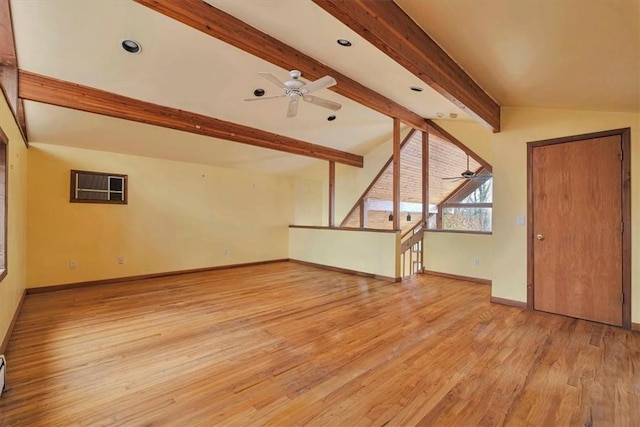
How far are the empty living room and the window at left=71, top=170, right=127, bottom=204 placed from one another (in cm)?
4

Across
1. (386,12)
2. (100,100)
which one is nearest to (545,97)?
(386,12)

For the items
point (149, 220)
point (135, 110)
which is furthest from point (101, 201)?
point (135, 110)

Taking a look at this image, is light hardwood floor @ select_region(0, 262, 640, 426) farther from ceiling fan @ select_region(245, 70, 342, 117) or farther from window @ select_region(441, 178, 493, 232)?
window @ select_region(441, 178, 493, 232)

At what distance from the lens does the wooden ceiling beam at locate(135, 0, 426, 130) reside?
2.42 meters

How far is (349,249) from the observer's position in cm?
596

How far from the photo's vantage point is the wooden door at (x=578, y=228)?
309 centimetres

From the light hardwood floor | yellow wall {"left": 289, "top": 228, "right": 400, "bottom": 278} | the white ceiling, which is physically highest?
the white ceiling

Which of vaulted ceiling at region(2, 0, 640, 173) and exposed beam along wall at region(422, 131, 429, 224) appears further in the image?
exposed beam along wall at region(422, 131, 429, 224)

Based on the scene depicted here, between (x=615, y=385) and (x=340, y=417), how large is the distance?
1.92 metres

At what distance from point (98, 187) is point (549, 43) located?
596cm

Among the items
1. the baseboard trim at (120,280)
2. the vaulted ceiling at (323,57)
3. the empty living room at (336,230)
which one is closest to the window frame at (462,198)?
the empty living room at (336,230)

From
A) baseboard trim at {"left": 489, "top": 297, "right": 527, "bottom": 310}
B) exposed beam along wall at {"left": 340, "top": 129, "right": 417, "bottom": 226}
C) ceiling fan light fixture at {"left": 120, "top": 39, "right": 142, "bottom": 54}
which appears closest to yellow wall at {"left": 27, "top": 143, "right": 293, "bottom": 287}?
exposed beam along wall at {"left": 340, "top": 129, "right": 417, "bottom": 226}

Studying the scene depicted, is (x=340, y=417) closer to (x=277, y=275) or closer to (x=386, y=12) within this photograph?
(x=386, y=12)

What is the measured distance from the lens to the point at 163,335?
2828 millimetres
